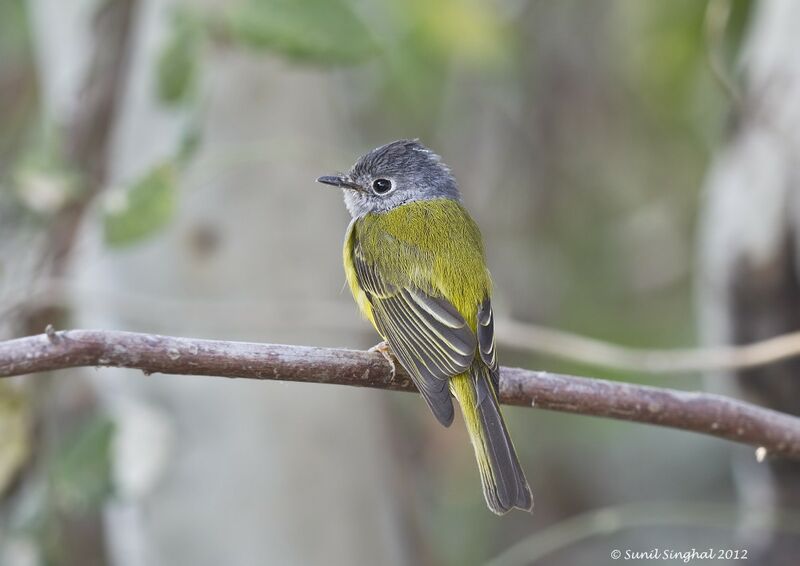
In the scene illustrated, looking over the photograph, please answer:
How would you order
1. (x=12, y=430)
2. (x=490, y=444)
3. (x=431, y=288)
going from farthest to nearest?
1. (x=12, y=430)
2. (x=431, y=288)
3. (x=490, y=444)

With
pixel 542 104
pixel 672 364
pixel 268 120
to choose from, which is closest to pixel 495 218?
pixel 542 104

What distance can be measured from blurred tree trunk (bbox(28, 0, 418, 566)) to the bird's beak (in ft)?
0.89

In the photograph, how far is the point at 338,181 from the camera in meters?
3.51

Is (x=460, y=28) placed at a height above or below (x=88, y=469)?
above

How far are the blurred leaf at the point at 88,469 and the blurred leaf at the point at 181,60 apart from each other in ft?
3.54

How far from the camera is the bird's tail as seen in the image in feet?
8.05

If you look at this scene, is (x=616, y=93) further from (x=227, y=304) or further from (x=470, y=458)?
(x=227, y=304)

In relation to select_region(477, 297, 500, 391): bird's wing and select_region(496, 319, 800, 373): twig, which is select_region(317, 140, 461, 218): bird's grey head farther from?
select_region(477, 297, 500, 391): bird's wing

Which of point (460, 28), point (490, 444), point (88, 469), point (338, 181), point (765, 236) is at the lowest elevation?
point (490, 444)

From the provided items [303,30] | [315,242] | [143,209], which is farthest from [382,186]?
[143,209]

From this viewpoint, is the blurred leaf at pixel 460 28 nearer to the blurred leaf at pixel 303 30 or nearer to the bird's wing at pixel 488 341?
the blurred leaf at pixel 303 30

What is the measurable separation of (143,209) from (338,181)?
2.34 feet

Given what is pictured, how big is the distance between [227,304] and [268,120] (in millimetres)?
824

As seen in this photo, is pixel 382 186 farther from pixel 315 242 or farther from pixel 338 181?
pixel 315 242
